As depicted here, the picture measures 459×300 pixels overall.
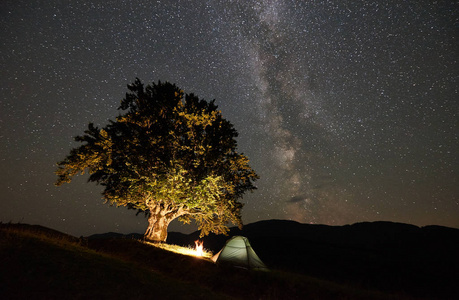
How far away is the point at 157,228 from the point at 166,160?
6424 mm

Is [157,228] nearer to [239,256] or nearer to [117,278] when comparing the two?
[239,256]

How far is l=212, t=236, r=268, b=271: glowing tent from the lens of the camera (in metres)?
15.8

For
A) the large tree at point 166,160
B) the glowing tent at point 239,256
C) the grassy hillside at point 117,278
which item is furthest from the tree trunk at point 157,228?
the glowing tent at point 239,256

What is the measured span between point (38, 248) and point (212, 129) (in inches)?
587

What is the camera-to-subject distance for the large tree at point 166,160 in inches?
734

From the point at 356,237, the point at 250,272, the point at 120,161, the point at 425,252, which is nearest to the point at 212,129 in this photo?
the point at 120,161

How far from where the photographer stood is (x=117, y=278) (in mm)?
8188

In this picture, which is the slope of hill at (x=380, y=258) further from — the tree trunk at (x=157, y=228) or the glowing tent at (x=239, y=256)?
the tree trunk at (x=157, y=228)

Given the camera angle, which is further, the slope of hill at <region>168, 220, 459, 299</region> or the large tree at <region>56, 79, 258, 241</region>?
the slope of hill at <region>168, 220, 459, 299</region>

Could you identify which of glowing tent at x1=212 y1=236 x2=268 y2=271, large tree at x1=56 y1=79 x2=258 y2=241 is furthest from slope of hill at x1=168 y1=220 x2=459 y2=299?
large tree at x1=56 y1=79 x2=258 y2=241

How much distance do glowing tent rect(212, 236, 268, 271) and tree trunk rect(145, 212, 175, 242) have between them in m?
6.35

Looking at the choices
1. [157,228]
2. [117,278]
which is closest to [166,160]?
[157,228]

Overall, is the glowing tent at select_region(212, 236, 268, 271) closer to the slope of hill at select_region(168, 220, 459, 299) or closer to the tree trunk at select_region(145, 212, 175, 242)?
the slope of hill at select_region(168, 220, 459, 299)

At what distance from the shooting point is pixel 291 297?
11883mm
